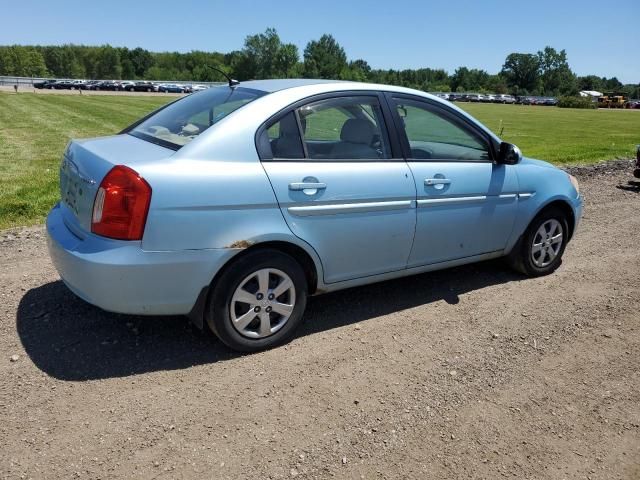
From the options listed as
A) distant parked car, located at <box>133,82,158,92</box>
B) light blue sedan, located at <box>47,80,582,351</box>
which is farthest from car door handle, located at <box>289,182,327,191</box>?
distant parked car, located at <box>133,82,158,92</box>

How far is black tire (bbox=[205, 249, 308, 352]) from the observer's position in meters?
3.38

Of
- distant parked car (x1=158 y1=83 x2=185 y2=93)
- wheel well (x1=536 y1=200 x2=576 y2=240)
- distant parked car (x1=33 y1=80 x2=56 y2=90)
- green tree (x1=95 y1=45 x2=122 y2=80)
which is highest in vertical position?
green tree (x1=95 y1=45 x2=122 y2=80)

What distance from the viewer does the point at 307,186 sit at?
3.58 metres

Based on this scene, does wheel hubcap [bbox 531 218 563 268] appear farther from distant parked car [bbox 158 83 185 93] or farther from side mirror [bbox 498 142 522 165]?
distant parked car [bbox 158 83 185 93]

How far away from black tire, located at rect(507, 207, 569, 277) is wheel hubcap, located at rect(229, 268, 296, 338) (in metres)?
2.46

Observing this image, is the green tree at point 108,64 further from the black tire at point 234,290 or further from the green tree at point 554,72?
the black tire at point 234,290

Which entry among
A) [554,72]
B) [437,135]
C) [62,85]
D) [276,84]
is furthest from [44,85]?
[554,72]

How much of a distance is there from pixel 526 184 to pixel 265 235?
2657mm

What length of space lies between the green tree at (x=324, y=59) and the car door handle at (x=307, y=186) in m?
121

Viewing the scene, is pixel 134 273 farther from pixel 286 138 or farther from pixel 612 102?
pixel 612 102

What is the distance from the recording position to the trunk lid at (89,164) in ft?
10.7

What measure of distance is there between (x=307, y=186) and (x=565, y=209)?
3.00m

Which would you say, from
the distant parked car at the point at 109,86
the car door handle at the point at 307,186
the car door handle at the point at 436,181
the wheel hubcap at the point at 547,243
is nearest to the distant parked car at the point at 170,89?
the distant parked car at the point at 109,86

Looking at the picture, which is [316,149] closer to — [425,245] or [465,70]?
[425,245]
